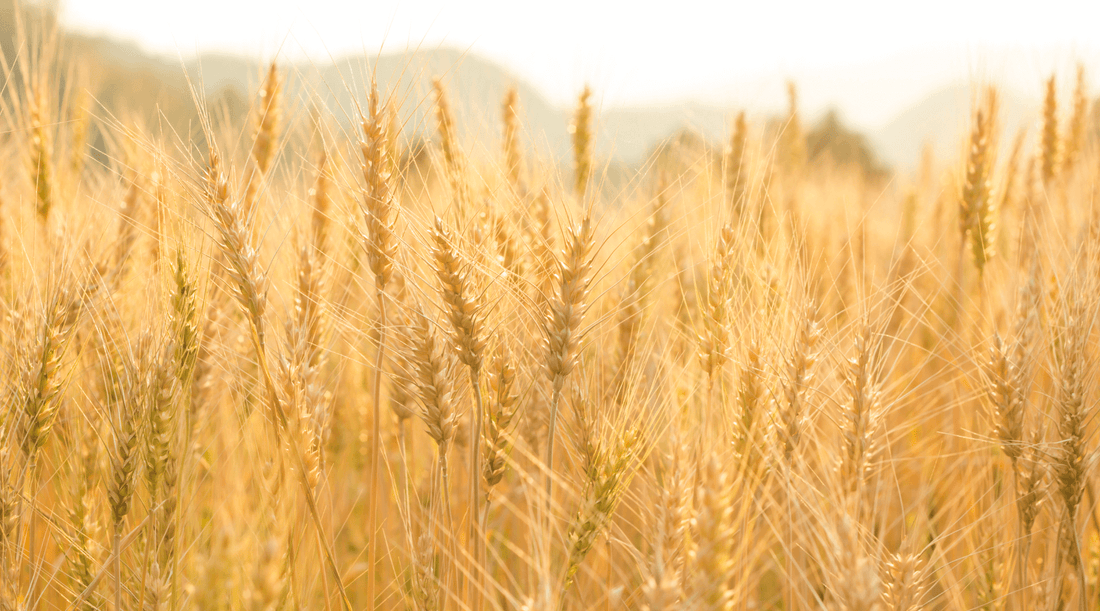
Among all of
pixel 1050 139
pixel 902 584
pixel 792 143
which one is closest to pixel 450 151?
pixel 902 584

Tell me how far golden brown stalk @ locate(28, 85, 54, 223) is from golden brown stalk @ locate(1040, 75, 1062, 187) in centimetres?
444

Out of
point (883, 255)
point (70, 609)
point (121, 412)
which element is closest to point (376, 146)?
point (121, 412)

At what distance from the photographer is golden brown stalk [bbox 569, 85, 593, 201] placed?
269cm

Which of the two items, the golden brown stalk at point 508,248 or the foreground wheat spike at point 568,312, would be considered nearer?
the foreground wheat spike at point 568,312

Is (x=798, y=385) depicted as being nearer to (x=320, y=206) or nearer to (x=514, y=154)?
(x=514, y=154)

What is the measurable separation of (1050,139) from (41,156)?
454 cm

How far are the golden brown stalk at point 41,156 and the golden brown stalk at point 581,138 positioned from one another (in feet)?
7.11

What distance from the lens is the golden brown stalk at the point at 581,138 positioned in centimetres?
269

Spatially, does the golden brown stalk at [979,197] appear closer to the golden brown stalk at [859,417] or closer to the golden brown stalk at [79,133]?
the golden brown stalk at [859,417]

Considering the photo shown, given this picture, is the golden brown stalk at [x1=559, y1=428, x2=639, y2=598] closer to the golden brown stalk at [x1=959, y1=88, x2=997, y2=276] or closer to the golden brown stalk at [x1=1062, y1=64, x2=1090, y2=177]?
the golden brown stalk at [x1=959, y1=88, x2=997, y2=276]

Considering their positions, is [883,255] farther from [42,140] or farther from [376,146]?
[42,140]

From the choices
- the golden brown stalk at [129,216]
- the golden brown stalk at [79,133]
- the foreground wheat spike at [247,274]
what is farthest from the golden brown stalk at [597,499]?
the golden brown stalk at [79,133]

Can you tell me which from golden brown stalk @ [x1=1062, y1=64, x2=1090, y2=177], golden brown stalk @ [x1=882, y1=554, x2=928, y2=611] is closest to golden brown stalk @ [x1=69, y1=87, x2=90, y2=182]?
golden brown stalk @ [x1=882, y1=554, x2=928, y2=611]

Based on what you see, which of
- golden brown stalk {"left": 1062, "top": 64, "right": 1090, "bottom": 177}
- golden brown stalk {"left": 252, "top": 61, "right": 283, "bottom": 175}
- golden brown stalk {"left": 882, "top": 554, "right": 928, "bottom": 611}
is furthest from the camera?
golden brown stalk {"left": 1062, "top": 64, "right": 1090, "bottom": 177}
